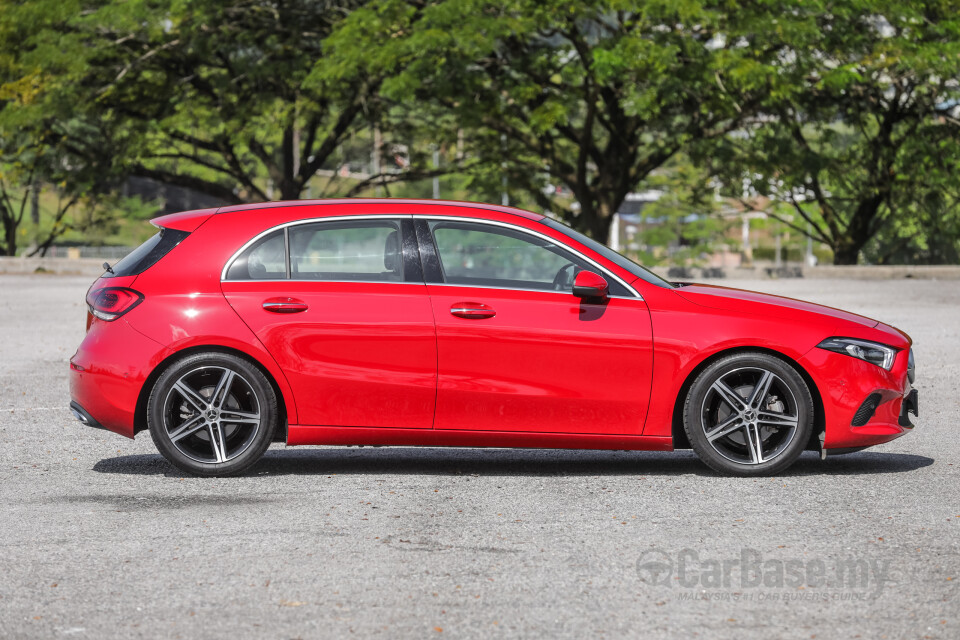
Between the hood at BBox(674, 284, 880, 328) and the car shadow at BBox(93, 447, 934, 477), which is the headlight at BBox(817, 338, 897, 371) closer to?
the hood at BBox(674, 284, 880, 328)

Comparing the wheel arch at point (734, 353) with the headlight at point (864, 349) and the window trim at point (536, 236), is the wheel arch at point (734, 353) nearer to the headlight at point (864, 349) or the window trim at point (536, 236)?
the headlight at point (864, 349)

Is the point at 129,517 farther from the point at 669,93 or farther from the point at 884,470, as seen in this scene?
the point at 669,93

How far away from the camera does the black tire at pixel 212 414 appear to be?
21.7ft

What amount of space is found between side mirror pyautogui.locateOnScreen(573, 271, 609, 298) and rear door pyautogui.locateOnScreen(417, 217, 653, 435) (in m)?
0.08

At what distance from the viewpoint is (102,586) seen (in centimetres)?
464

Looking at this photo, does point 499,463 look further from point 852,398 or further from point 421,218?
point 852,398

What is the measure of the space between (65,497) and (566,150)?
1195 inches

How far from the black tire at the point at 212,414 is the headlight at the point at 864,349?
9.84 ft

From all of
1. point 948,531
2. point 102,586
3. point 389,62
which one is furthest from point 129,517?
point 389,62

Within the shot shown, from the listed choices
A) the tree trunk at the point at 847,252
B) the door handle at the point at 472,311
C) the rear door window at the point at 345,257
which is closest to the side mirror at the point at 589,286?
the door handle at the point at 472,311

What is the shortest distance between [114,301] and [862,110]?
29.5 meters

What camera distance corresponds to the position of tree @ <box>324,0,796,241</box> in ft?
80.6

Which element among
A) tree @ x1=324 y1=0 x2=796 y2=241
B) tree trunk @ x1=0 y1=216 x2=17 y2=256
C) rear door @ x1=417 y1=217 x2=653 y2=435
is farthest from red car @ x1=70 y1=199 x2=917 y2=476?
tree trunk @ x1=0 y1=216 x2=17 y2=256

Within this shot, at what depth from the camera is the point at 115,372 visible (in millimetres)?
6684
